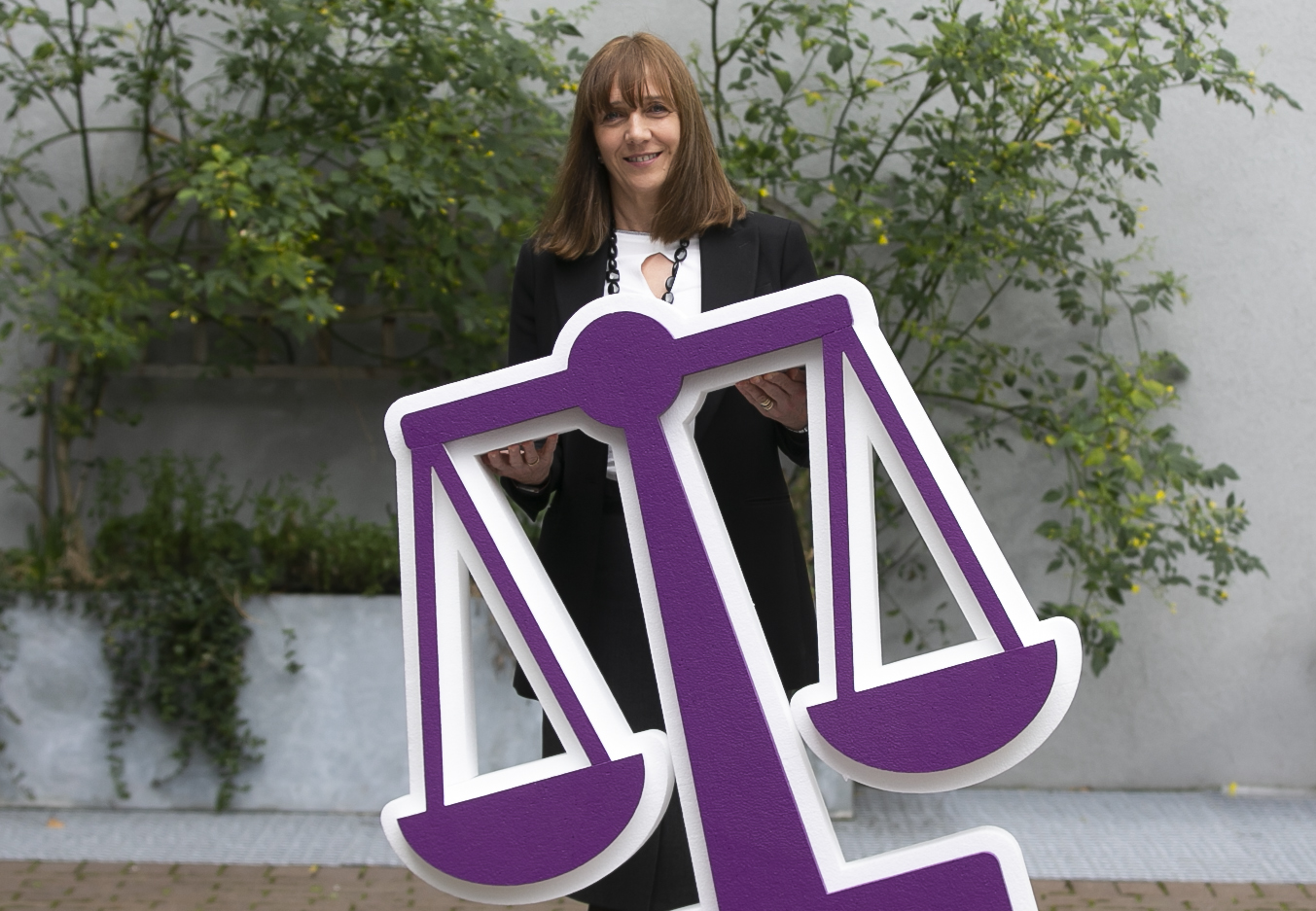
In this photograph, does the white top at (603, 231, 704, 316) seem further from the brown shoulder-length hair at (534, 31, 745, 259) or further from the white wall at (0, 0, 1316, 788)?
the white wall at (0, 0, 1316, 788)

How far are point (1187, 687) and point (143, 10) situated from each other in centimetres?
419

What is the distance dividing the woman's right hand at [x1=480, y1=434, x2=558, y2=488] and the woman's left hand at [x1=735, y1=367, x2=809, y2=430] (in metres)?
0.29

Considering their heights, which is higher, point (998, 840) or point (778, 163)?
point (778, 163)

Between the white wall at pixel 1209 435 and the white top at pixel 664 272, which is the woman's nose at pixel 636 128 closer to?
the white top at pixel 664 272

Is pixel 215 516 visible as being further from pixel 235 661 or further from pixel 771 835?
pixel 771 835

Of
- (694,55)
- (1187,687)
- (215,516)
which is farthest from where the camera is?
(1187,687)

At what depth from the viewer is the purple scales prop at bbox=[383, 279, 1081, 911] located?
4.51 feet

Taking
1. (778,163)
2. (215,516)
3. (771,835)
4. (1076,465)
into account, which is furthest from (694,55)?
(771,835)

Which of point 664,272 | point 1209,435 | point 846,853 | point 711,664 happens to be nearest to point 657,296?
point 664,272

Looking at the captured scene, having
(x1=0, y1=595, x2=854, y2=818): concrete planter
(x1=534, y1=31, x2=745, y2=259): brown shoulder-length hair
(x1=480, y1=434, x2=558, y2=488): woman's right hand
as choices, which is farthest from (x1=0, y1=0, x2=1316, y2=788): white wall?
(x1=480, y1=434, x2=558, y2=488): woman's right hand

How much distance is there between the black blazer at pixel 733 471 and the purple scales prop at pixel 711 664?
24 cm

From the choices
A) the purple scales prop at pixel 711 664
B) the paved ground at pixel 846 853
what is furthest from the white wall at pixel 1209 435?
the purple scales prop at pixel 711 664

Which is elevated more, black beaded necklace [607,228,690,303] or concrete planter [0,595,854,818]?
black beaded necklace [607,228,690,303]

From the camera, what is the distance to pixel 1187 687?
3938 millimetres
